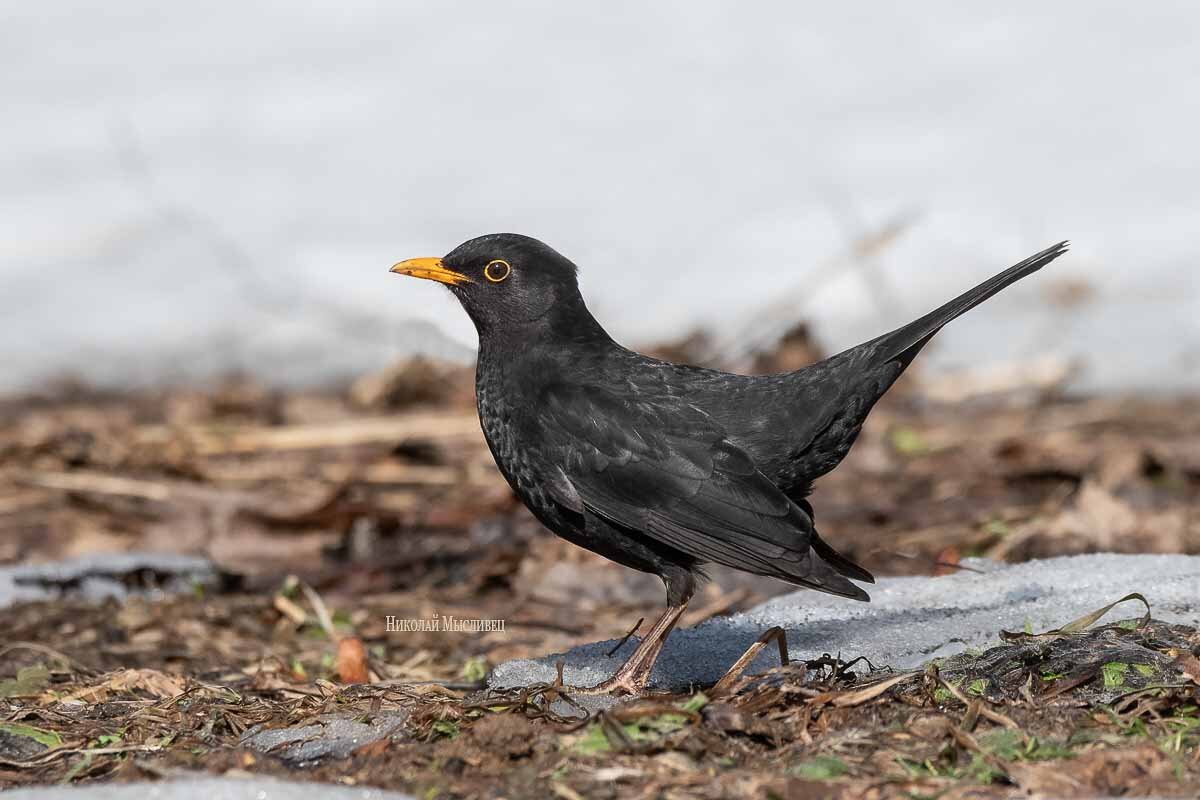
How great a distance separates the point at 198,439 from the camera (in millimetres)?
8180

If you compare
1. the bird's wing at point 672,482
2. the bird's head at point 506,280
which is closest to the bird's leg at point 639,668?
the bird's wing at point 672,482

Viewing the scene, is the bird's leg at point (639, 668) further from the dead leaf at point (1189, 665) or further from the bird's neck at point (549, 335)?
the dead leaf at point (1189, 665)

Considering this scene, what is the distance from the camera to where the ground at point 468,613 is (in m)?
3.16

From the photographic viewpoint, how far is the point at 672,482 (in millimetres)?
4176

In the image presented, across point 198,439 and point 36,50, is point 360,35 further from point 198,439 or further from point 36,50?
point 198,439

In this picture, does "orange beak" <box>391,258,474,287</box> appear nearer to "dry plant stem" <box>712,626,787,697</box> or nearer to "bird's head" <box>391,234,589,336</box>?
"bird's head" <box>391,234,589,336</box>

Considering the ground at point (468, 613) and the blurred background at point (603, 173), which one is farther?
the blurred background at point (603, 173)

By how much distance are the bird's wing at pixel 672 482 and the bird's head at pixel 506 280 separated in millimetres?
386

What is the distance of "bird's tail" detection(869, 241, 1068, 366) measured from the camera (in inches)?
169

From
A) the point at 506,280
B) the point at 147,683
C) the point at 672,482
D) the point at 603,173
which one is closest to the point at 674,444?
the point at 672,482

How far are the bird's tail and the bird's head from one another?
101cm

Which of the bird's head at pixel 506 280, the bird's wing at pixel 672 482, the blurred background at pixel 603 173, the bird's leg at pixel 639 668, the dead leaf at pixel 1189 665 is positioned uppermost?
the blurred background at pixel 603 173

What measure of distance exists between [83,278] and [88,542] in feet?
14.8

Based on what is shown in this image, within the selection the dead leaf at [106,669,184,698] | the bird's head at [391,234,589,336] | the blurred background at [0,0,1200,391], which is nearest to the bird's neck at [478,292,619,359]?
the bird's head at [391,234,589,336]
